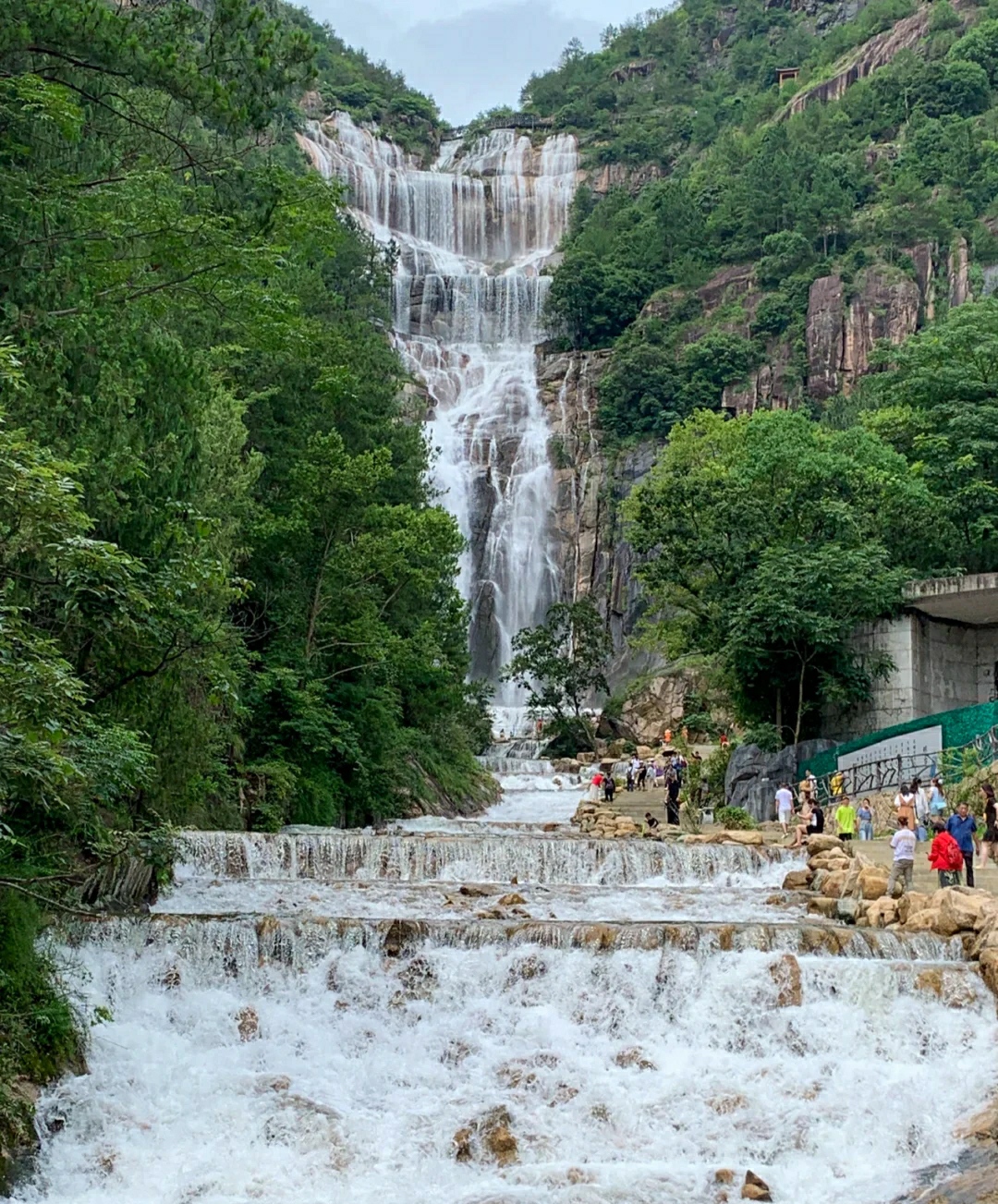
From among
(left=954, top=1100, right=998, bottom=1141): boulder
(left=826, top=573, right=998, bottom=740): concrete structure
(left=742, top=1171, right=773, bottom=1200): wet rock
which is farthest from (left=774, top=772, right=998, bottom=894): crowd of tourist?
(left=742, top=1171, right=773, bottom=1200): wet rock

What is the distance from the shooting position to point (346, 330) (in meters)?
37.5

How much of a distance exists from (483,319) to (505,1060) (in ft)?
205

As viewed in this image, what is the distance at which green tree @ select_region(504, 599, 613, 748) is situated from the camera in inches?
1786

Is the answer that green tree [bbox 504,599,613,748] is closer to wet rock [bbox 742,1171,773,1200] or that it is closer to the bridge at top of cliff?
wet rock [bbox 742,1171,773,1200]

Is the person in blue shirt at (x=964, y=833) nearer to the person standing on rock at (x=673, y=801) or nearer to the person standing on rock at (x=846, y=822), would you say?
the person standing on rock at (x=846, y=822)

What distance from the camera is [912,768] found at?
26406mm

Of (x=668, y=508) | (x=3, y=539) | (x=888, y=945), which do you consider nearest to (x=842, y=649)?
(x=668, y=508)

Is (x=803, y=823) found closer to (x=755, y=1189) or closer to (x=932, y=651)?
(x=932, y=651)

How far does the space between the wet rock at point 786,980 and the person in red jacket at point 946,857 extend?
418 centimetres

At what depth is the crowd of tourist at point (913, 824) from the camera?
57.7 feet

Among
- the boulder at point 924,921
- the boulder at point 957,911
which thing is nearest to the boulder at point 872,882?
the boulder at point 924,921

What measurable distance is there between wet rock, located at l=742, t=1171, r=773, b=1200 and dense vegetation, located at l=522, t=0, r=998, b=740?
18.0 meters

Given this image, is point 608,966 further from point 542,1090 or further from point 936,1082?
point 936,1082

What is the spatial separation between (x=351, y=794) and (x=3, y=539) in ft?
60.7
